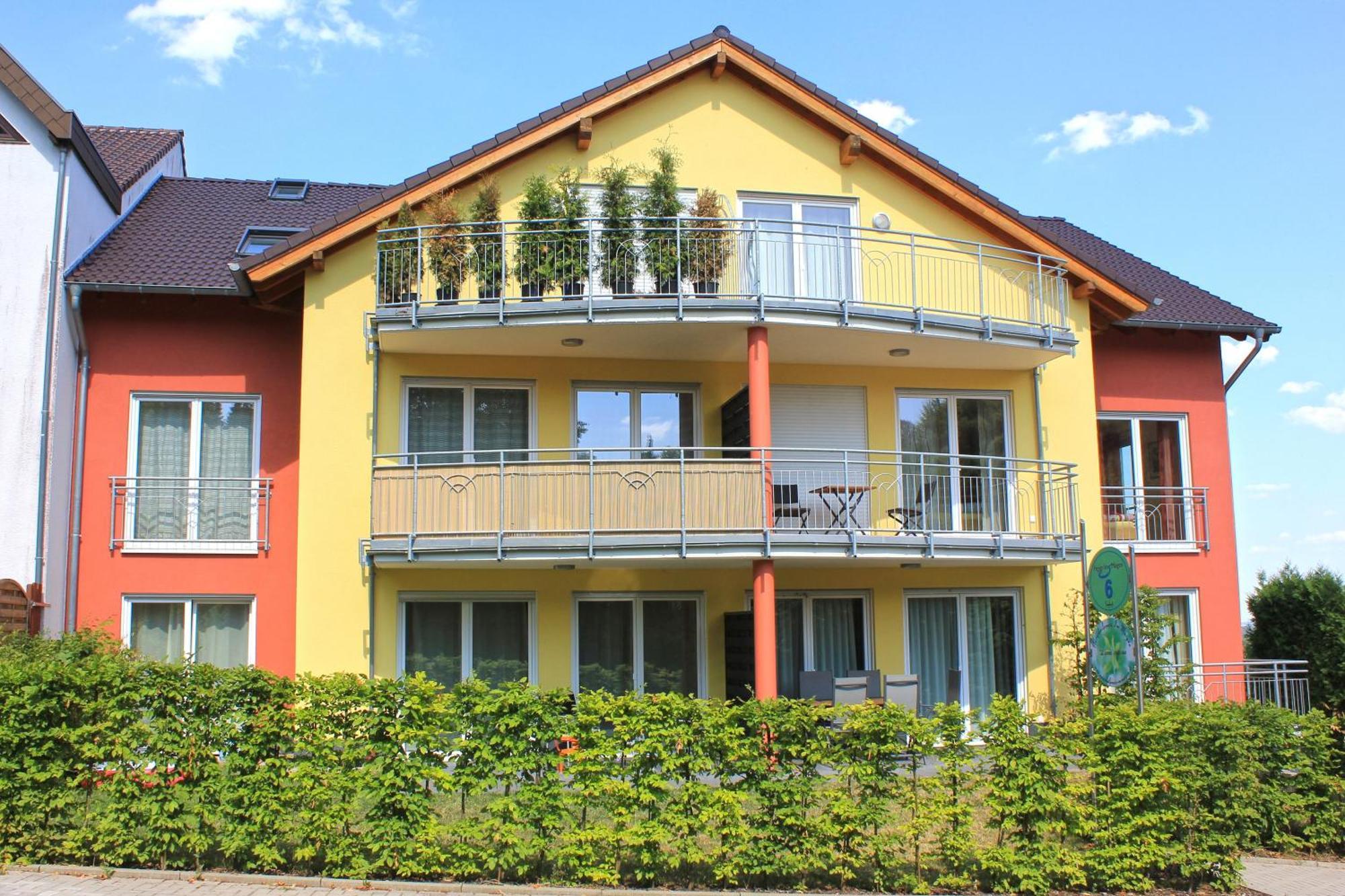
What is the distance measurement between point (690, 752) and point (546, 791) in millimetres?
1185

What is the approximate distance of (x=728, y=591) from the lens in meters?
15.6

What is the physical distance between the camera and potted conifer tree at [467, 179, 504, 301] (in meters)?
14.5

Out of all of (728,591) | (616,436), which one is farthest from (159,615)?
(728,591)

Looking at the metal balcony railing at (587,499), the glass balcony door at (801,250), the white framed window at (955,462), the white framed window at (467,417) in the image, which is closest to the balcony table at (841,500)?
the metal balcony railing at (587,499)

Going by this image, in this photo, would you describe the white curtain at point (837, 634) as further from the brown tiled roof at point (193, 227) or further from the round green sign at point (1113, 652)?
the brown tiled roof at point (193, 227)

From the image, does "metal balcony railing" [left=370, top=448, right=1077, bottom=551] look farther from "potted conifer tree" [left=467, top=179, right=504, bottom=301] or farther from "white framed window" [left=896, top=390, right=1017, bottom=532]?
"potted conifer tree" [left=467, top=179, right=504, bottom=301]

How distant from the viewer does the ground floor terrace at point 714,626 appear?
1497 cm

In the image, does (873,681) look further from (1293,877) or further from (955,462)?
(1293,877)

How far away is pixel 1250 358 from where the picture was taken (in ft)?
60.3

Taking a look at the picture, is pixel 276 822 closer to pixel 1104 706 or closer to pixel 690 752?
pixel 690 752

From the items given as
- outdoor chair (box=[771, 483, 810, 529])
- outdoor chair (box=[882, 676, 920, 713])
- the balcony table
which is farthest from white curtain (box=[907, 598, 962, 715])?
outdoor chair (box=[771, 483, 810, 529])

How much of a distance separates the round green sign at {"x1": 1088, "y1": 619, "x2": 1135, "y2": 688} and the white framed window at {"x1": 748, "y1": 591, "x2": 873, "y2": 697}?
17.1ft

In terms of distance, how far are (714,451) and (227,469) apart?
257 inches

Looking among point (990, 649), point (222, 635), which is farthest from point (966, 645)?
point (222, 635)
